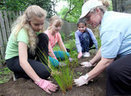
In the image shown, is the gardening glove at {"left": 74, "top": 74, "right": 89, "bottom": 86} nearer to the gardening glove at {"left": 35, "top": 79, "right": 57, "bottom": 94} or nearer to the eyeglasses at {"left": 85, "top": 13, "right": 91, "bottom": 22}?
the gardening glove at {"left": 35, "top": 79, "right": 57, "bottom": 94}

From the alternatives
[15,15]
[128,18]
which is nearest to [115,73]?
[128,18]

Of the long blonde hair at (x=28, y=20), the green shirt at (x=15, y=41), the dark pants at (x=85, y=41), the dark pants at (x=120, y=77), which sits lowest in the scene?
the dark pants at (x=85, y=41)

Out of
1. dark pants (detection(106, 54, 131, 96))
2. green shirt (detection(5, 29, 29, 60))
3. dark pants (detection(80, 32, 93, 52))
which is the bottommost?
dark pants (detection(80, 32, 93, 52))

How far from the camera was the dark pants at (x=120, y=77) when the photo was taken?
4.74ft

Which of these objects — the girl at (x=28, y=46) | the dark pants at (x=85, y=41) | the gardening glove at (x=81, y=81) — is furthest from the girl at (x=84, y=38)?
the gardening glove at (x=81, y=81)

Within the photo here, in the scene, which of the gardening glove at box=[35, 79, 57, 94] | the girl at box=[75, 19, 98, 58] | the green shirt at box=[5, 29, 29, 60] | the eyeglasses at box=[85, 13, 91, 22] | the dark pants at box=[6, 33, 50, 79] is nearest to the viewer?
the eyeglasses at box=[85, 13, 91, 22]

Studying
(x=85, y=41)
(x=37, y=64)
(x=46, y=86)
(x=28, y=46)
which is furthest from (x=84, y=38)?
(x=46, y=86)

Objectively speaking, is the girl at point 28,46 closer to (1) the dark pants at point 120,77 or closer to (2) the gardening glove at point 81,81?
(2) the gardening glove at point 81,81

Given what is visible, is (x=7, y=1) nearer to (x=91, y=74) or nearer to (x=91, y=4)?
(x=91, y=4)

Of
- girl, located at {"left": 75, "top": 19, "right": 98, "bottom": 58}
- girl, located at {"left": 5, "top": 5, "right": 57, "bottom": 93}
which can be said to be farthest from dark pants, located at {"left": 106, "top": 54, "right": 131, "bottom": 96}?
girl, located at {"left": 75, "top": 19, "right": 98, "bottom": 58}

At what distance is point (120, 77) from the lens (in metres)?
1.45

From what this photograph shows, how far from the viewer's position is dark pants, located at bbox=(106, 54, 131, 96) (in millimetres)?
1443

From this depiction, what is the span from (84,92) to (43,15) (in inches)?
50.1

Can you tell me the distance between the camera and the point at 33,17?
1.93 meters
